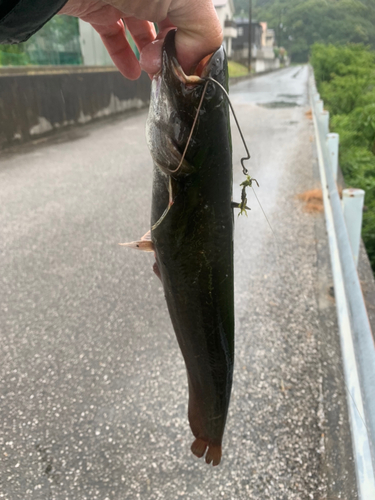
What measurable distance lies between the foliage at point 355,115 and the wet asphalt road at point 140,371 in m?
1.67

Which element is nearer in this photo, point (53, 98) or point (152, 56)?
point (152, 56)

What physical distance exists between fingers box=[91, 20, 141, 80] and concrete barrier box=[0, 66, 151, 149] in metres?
7.89

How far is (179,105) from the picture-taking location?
1.13 metres

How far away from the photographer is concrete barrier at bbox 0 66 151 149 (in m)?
8.80

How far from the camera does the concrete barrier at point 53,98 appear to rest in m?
8.80

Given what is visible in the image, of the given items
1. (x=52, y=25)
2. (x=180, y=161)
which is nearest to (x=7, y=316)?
(x=180, y=161)

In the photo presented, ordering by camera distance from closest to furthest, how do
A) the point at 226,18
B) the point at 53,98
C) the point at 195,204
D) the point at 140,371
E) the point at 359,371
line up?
the point at 195,204 → the point at 359,371 → the point at 140,371 → the point at 53,98 → the point at 226,18

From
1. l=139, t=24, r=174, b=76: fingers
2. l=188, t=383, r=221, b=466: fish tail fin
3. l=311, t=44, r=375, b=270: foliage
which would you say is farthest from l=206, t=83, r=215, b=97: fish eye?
l=311, t=44, r=375, b=270: foliage

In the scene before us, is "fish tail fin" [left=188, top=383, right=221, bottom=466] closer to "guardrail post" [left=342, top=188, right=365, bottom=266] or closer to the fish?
the fish

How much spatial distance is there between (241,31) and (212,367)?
64184 mm

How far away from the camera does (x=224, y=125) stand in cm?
121

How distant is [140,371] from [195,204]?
1.92 metres

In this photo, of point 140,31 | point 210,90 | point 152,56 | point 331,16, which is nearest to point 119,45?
point 140,31

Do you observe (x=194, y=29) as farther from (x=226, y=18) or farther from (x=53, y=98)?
(x=226, y=18)
